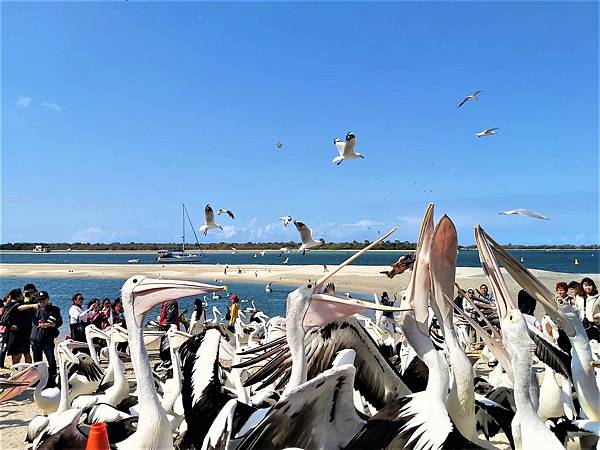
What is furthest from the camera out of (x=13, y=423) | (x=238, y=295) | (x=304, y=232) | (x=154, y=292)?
(x=238, y=295)

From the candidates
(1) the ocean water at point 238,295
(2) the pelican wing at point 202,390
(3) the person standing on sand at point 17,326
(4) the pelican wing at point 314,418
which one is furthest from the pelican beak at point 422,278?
(1) the ocean water at point 238,295

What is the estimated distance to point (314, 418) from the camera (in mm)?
2865

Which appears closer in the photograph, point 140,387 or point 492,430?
point 140,387

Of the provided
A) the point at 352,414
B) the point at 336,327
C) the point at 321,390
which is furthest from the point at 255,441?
the point at 336,327

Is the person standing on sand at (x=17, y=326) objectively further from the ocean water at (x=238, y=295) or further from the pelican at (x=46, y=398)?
the ocean water at (x=238, y=295)

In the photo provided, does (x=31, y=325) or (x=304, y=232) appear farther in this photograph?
(x=304, y=232)

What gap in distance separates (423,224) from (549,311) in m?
1.11

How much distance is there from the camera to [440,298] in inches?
157

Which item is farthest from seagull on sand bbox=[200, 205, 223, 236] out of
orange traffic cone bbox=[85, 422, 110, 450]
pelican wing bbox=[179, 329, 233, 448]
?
orange traffic cone bbox=[85, 422, 110, 450]

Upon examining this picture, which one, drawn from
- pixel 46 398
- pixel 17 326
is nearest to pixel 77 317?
pixel 17 326

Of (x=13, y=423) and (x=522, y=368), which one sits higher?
(x=522, y=368)

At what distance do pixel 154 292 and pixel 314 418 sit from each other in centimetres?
126

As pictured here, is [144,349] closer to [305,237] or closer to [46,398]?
[46,398]

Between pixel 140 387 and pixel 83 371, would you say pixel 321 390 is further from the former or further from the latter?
pixel 83 371
